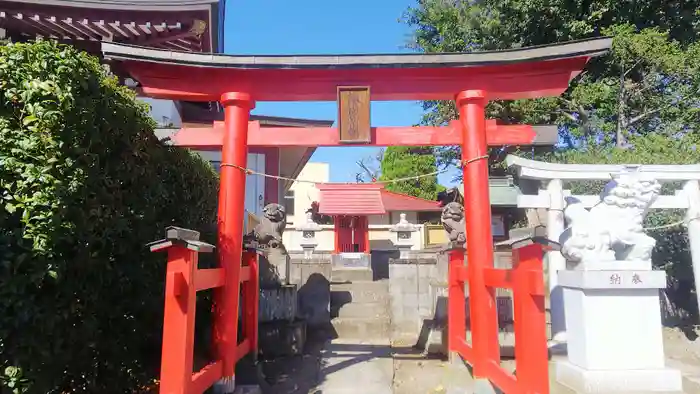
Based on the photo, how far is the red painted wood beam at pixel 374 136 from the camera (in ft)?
17.3

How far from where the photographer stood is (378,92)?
5.49 metres

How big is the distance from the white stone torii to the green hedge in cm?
602

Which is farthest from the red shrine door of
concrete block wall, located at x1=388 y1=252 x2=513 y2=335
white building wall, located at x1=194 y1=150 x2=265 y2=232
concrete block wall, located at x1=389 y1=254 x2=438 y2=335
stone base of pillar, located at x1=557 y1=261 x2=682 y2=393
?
stone base of pillar, located at x1=557 y1=261 x2=682 y2=393

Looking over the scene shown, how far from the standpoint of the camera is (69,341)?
3.23 m

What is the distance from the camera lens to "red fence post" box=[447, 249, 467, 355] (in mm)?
5742

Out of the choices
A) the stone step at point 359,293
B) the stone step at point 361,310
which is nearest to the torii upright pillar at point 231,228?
the stone step at point 361,310

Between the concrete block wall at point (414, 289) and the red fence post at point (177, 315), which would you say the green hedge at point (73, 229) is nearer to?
the red fence post at point (177, 315)

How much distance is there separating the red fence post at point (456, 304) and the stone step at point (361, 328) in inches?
78.6

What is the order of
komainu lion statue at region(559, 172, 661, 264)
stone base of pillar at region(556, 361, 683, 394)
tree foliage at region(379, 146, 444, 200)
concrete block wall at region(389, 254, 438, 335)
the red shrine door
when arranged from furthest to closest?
tree foliage at region(379, 146, 444, 200) → the red shrine door → concrete block wall at region(389, 254, 438, 335) → komainu lion statue at region(559, 172, 661, 264) → stone base of pillar at region(556, 361, 683, 394)

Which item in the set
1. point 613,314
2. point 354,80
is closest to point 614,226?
point 613,314

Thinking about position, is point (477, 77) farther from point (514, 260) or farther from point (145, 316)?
point (145, 316)

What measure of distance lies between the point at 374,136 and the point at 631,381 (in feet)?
13.7

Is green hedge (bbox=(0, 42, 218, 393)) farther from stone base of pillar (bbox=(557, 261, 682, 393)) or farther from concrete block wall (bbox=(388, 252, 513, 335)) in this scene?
stone base of pillar (bbox=(557, 261, 682, 393))

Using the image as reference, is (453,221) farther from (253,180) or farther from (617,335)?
(253,180)
